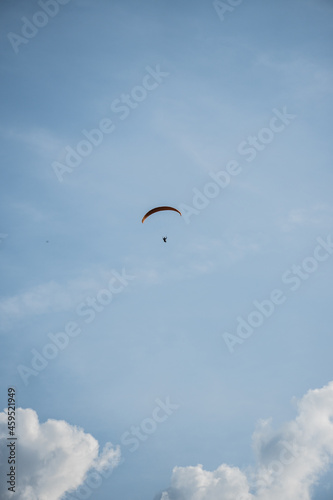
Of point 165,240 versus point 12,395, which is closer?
point 12,395

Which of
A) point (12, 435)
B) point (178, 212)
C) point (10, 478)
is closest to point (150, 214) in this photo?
point (178, 212)

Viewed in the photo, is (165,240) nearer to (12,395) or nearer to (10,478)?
(12,395)

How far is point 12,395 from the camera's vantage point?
56750 millimetres

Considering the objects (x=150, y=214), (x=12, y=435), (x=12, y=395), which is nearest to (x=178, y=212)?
(x=150, y=214)

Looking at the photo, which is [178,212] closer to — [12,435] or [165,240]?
[165,240]

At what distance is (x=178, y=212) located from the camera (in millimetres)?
59656

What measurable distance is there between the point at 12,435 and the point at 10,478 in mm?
7931

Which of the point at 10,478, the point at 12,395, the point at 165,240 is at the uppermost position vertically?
the point at 165,240

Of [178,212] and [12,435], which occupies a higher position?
[178,212]

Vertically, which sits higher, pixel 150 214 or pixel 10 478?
pixel 150 214

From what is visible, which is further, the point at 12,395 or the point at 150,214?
the point at 150,214

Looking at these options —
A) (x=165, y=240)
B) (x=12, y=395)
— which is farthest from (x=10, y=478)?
(x=165, y=240)

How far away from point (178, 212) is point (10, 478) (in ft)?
151

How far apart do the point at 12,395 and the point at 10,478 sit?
1347cm
